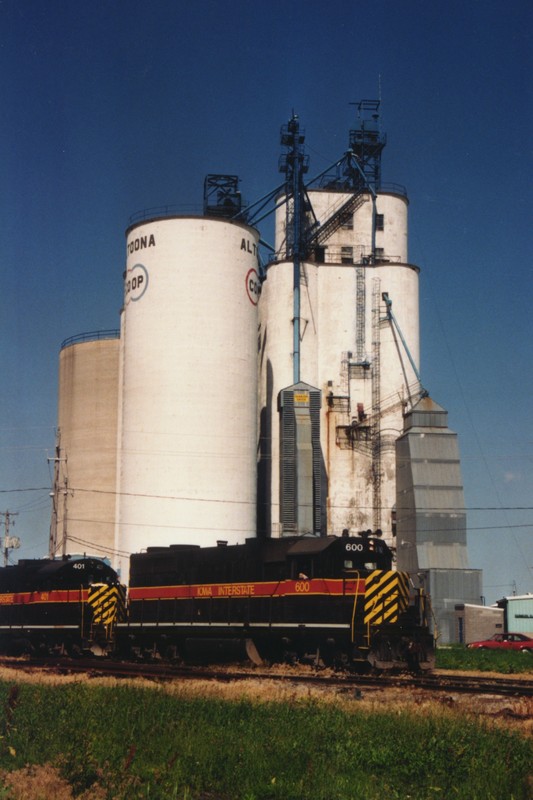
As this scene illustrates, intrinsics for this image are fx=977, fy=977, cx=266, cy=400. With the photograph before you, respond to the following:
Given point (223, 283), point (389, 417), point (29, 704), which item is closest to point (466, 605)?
point (389, 417)

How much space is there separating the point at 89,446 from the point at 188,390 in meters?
14.6

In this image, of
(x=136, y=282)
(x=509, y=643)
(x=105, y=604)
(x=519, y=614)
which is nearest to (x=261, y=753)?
(x=105, y=604)

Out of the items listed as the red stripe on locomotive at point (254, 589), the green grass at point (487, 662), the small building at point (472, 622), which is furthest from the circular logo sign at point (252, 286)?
the red stripe on locomotive at point (254, 589)

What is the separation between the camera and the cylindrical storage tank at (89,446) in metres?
67.4

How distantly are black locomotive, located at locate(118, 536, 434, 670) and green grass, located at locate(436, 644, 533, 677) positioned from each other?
607 cm

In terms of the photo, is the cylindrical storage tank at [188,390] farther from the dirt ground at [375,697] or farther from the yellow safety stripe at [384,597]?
the dirt ground at [375,697]

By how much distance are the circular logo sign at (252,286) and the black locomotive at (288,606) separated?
102ft

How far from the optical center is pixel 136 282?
60000 millimetres


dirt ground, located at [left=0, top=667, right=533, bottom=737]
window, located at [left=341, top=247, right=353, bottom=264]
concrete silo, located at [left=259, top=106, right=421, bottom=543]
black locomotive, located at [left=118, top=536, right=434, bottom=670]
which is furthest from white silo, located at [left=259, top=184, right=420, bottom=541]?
dirt ground, located at [left=0, top=667, right=533, bottom=737]

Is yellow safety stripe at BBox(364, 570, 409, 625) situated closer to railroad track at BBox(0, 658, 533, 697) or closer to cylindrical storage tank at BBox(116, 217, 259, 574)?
railroad track at BBox(0, 658, 533, 697)

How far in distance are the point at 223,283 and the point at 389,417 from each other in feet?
52.2

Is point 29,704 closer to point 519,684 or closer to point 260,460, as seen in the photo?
point 519,684

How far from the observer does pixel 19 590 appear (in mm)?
34344

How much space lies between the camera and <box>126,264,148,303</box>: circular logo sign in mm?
59469
